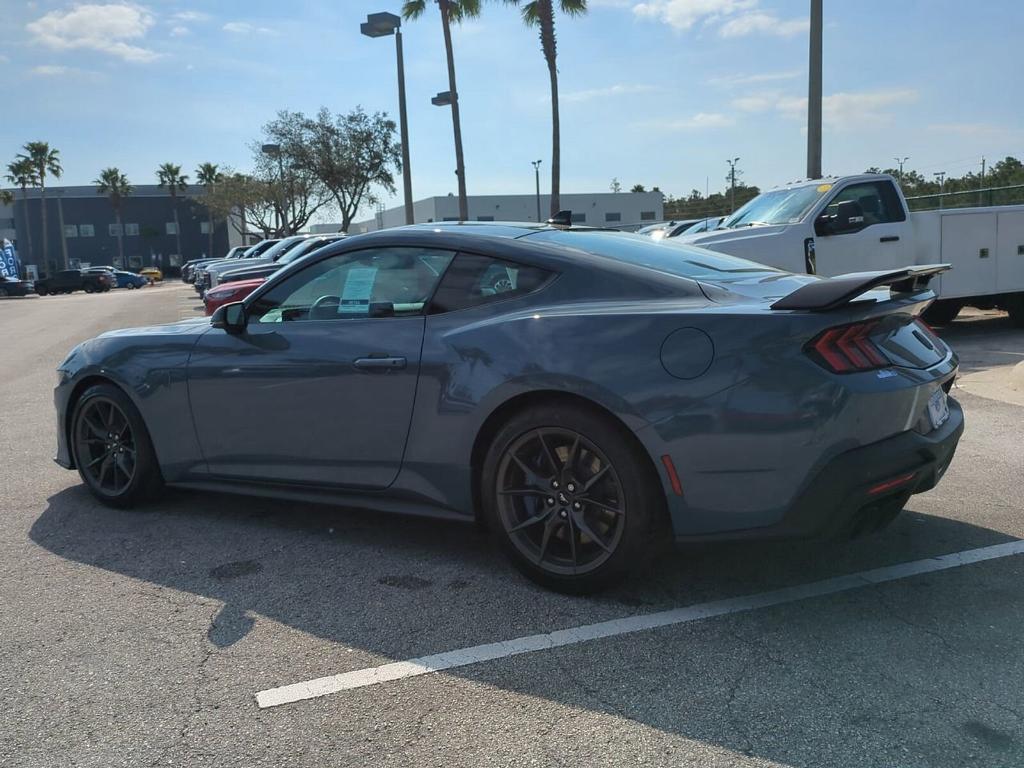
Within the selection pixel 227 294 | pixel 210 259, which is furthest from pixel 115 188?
pixel 227 294

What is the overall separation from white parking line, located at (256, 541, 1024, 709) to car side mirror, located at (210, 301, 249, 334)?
209 centimetres

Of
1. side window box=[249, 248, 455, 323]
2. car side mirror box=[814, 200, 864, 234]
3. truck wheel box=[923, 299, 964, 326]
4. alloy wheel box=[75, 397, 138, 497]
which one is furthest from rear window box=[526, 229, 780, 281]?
truck wheel box=[923, 299, 964, 326]

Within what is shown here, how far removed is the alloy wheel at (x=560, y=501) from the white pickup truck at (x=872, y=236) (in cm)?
655

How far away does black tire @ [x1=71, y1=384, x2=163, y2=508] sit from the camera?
486cm

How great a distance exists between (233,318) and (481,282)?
1.42 m

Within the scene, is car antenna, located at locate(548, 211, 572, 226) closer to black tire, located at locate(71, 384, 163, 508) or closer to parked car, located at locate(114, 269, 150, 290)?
black tire, located at locate(71, 384, 163, 508)

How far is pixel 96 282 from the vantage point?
5575 centimetres

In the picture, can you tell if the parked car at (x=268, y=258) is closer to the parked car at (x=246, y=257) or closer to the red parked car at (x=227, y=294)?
the parked car at (x=246, y=257)

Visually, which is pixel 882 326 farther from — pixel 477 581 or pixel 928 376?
pixel 477 581

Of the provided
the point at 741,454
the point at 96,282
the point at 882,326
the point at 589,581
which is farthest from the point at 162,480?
the point at 96,282

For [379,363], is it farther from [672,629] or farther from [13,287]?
[13,287]

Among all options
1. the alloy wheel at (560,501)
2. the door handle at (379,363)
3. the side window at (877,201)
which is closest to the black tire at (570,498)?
the alloy wheel at (560,501)

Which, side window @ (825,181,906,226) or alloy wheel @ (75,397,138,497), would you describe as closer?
alloy wheel @ (75,397,138,497)

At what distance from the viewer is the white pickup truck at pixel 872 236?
32.0 feet
